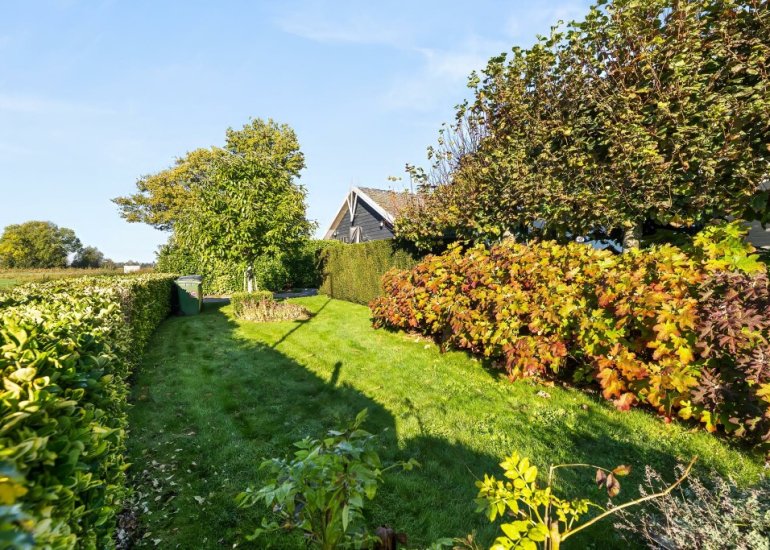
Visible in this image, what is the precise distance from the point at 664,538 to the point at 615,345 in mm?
2986

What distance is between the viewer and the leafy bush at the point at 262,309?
1294 centimetres

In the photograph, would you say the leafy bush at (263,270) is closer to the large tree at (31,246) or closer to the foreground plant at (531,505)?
the foreground plant at (531,505)

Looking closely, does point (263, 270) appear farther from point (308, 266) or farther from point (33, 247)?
point (33, 247)

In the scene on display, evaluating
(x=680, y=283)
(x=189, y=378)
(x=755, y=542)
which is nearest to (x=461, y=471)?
(x=755, y=542)

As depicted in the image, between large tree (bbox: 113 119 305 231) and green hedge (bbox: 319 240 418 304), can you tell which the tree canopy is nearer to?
large tree (bbox: 113 119 305 231)

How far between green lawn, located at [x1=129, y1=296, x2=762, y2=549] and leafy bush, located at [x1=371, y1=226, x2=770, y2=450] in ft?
1.36

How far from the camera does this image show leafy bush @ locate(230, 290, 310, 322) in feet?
42.4

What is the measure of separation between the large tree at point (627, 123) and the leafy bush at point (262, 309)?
691cm

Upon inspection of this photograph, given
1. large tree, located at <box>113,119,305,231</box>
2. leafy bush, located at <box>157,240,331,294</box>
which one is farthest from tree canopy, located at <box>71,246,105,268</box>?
leafy bush, located at <box>157,240,331,294</box>

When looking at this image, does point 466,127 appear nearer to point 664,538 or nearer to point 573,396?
point 573,396

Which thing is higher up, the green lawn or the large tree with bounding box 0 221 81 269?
the large tree with bounding box 0 221 81 269

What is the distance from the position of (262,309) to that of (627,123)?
11.5 m

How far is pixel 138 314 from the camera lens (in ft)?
27.8

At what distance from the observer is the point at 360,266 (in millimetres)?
16297
